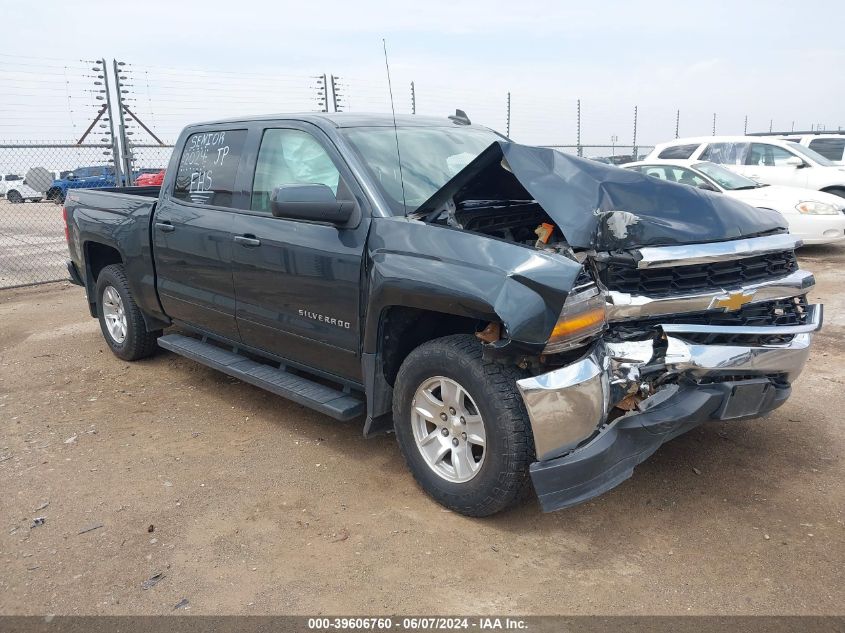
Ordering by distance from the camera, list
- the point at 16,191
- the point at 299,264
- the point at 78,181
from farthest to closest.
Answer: the point at 16,191 → the point at 78,181 → the point at 299,264

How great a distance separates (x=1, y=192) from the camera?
3036cm

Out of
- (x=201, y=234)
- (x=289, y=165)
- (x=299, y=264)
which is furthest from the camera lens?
(x=201, y=234)

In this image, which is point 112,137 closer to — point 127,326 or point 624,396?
point 127,326

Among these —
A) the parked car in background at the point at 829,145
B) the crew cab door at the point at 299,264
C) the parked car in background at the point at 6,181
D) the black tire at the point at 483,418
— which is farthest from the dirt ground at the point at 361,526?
the parked car in background at the point at 6,181

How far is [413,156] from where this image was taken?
4.03 meters

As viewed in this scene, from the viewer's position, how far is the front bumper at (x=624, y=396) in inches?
112

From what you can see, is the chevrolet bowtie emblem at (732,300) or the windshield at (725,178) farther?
the windshield at (725,178)

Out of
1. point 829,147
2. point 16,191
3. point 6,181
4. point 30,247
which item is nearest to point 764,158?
point 829,147

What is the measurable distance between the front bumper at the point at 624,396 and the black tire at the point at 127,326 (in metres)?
3.97

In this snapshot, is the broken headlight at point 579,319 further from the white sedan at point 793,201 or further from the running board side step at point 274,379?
the white sedan at point 793,201

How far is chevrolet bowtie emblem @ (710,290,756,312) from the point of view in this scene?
3.16 meters

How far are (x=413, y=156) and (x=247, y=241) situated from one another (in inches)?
44.0

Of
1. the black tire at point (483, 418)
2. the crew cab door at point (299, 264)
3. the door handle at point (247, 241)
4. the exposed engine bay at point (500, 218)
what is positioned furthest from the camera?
the door handle at point (247, 241)

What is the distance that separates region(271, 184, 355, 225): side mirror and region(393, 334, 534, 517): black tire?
32.6 inches
